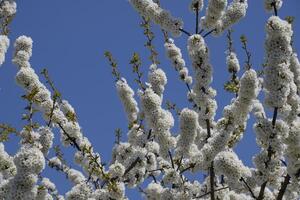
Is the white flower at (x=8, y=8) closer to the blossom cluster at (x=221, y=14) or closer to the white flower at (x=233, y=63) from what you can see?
the blossom cluster at (x=221, y=14)

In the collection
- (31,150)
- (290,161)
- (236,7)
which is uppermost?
(236,7)

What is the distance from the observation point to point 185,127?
9523mm

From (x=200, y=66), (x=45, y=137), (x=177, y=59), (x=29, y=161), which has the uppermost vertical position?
(x=177, y=59)

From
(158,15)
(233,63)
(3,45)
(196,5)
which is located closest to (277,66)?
(196,5)

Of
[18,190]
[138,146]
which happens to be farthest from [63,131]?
[18,190]

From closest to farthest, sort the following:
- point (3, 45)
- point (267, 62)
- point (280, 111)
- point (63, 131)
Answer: point (267, 62)
point (280, 111)
point (3, 45)
point (63, 131)

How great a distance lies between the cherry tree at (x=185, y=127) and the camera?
7934 millimetres

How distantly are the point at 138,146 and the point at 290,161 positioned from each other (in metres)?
3.78

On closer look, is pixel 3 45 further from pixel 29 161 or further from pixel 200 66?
pixel 200 66

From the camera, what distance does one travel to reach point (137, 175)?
10.6 metres

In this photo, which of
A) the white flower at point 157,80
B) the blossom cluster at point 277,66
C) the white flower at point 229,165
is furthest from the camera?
the white flower at point 157,80

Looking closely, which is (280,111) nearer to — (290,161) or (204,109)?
(290,161)

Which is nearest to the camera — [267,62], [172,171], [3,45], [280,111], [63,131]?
[267,62]

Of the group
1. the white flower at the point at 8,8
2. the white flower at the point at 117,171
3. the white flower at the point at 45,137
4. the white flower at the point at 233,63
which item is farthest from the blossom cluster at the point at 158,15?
the white flower at the point at 45,137
